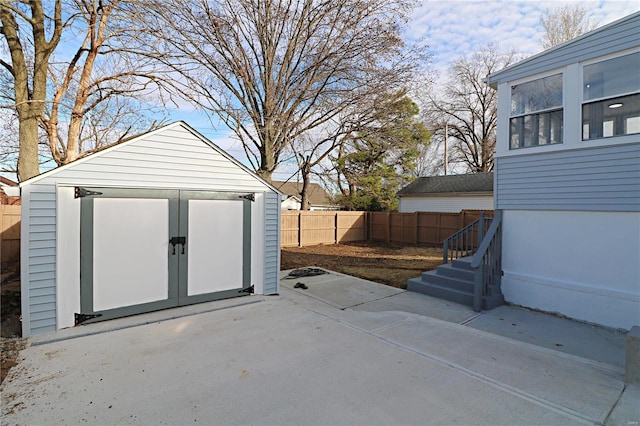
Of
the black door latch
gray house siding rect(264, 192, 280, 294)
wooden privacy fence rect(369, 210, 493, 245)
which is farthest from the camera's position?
wooden privacy fence rect(369, 210, 493, 245)

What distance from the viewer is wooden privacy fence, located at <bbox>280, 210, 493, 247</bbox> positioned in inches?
527

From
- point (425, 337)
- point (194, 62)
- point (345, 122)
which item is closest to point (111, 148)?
point (425, 337)

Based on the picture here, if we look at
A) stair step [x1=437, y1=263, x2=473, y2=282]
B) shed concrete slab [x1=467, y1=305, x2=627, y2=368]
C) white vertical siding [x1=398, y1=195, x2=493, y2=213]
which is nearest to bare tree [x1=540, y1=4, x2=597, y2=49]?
white vertical siding [x1=398, y1=195, x2=493, y2=213]

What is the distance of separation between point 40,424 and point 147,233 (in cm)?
272

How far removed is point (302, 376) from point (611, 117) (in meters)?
5.62

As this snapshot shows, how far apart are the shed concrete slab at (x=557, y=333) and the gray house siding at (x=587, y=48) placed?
4.04 m

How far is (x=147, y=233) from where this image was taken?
465 centimetres

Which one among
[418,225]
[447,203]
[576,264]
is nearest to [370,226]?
[418,225]

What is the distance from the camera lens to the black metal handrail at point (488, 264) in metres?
5.09

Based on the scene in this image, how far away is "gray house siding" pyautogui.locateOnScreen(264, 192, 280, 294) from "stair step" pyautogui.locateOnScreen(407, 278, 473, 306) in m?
2.82

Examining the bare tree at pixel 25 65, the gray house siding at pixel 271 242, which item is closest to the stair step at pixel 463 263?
the gray house siding at pixel 271 242

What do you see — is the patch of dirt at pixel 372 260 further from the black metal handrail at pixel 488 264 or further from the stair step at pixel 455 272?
the black metal handrail at pixel 488 264

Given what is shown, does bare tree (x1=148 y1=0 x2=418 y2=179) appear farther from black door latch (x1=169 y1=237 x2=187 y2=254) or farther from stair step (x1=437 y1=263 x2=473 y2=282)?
stair step (x1=437 y1=263 x2=473 y2=282)

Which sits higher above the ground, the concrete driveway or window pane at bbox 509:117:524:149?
window pane at bbox 509:117:524:149
